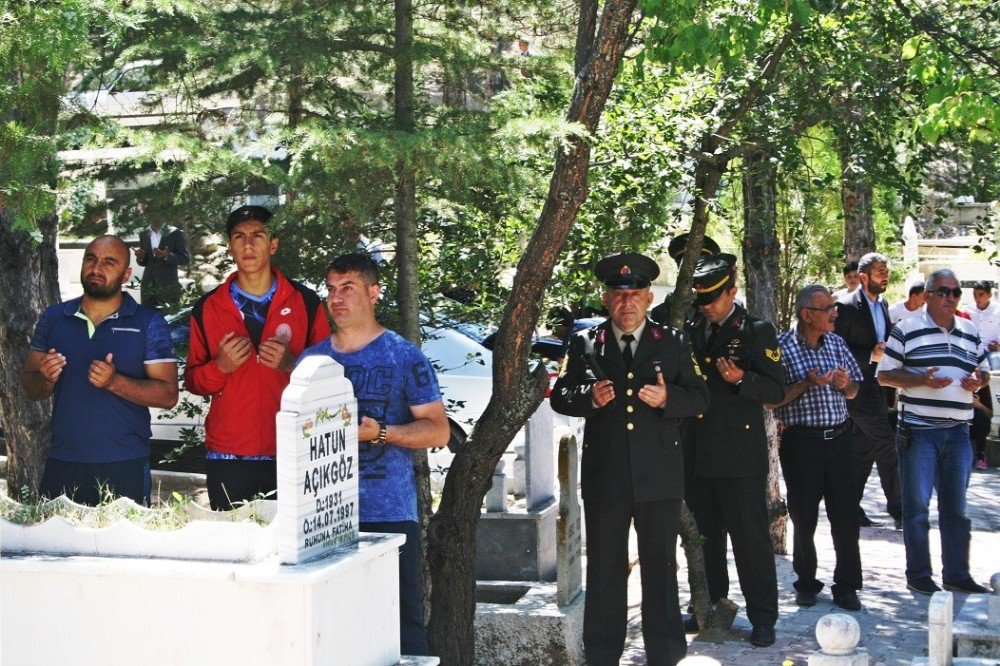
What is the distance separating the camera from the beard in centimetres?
596

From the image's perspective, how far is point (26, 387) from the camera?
6.03m

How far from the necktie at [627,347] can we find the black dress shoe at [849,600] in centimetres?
248

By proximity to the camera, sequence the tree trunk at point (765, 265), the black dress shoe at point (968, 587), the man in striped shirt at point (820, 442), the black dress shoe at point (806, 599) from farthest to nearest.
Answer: the tree trunk at point (765, 265), the black dress shoe at point (968, 587), the black dress shoe at point (806, 599), the man in striped shirt at point (820, 442)

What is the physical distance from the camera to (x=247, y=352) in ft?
18.7

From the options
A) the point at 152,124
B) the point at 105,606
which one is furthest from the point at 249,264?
the point at 105,606

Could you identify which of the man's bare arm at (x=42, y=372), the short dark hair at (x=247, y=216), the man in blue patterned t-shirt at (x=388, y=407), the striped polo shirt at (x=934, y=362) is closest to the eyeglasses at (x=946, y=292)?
the striped polo shirt at (x=934, y=362)

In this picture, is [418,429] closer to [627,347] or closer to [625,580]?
[627,347]

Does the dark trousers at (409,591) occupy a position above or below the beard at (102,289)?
below

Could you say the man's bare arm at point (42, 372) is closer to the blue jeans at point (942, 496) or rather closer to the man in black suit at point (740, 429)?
the man in black suit at point (740, 429)

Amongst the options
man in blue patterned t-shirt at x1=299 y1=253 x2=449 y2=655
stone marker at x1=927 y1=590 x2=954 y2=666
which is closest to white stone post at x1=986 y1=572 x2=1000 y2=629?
stone marker at x1=927 y1=590 x2=954 y2=666

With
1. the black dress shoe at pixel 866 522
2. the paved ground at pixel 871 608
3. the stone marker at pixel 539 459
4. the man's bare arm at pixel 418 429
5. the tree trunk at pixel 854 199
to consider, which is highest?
the tree trunk at pixel 854 199

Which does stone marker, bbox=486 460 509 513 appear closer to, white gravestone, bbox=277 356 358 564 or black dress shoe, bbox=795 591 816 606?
black dress shoe, bbox=795 591 816 606

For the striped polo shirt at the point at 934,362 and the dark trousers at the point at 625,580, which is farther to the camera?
the striped polo shirt at the point at 934,362

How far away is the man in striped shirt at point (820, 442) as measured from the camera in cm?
794
